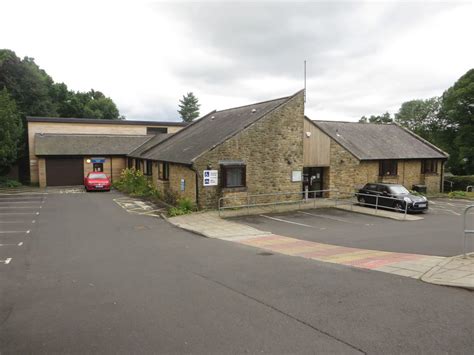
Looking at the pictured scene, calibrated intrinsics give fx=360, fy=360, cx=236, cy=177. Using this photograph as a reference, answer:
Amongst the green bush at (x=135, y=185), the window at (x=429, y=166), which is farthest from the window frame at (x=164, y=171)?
the window at (x=429, y=166)

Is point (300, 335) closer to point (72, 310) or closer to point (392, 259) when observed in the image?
point (72, 310)

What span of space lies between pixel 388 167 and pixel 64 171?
28367 millimetres

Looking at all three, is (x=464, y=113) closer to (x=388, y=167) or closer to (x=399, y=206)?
(x=388, y=167)

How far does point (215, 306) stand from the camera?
6.04 metres

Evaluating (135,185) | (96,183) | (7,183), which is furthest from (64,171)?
(135,185)

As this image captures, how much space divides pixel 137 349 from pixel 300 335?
216cm

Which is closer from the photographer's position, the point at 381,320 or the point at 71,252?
the point at 381,320

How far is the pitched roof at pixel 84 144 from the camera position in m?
33.0

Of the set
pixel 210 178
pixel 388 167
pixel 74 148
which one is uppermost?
pixel 74 148

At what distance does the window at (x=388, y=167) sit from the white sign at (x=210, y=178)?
51.3 ft

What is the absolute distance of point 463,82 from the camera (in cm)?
4069

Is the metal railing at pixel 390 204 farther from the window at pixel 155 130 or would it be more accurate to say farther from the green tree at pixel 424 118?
the green tree at pixel 424 118

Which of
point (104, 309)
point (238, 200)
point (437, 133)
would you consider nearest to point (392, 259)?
point (104, 309)

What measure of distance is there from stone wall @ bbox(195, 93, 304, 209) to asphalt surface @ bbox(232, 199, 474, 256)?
2418 millimetres
